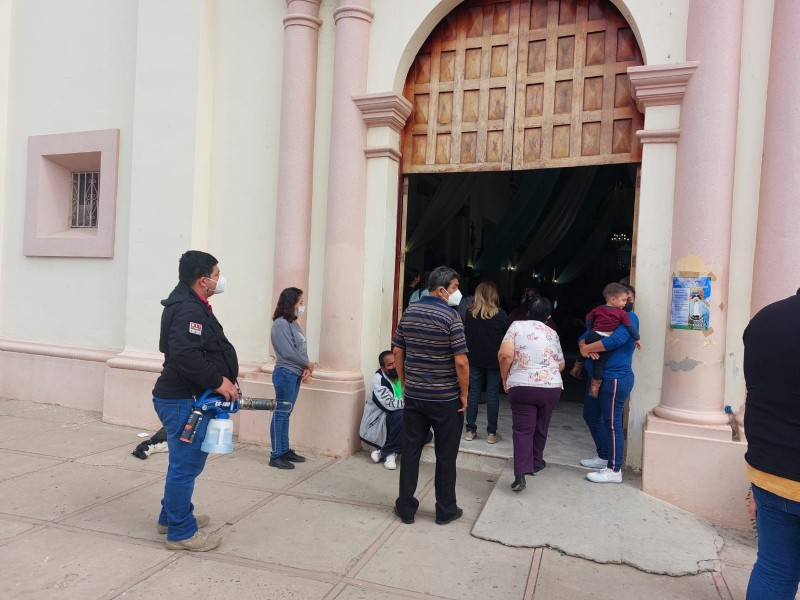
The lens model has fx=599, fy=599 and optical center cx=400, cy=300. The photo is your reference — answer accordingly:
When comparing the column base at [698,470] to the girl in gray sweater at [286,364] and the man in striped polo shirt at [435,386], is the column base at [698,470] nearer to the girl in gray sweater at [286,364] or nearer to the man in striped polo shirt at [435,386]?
the man in striped polo shirt at [435,386]

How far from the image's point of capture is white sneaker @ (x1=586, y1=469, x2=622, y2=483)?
15.8ft

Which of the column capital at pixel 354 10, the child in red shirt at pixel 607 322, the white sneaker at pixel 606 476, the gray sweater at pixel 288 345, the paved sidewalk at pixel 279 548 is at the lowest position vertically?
the paved sidewalk at pixel 279 548

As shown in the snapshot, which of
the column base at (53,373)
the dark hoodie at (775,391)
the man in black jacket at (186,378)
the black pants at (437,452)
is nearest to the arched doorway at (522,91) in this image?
the black pants at (437,452)

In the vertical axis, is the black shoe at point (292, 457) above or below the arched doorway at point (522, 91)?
below

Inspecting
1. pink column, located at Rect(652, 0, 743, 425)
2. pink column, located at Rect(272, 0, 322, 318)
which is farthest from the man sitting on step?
pink column, located at Rect(652, 0, 743, 425)

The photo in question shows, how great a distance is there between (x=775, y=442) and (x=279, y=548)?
2840mm

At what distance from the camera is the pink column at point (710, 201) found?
4.60m

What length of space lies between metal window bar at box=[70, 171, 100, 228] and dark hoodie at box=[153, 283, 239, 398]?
16.3 ft

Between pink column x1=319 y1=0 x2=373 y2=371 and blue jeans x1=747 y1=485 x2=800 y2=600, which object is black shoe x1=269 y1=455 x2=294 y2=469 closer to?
pink column x1=319 y1=0 x2=373 y2=371

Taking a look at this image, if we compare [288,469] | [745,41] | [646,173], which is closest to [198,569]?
[288,469]

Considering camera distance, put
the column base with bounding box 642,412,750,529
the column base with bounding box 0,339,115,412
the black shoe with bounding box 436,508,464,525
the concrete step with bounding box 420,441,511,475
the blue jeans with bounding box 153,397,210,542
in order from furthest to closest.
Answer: the column base with bounding box 0,339,115,412
the concrete step with bounding box 420,441,511,475
the column base with bounding box 642,412,750,529
the black shoe with bounding box 436,508,464,525
the blue jeans with bounding box 153,397,210,542

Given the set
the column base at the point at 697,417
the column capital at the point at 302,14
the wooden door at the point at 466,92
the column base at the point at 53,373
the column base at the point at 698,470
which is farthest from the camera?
the column base at the point at 53,373

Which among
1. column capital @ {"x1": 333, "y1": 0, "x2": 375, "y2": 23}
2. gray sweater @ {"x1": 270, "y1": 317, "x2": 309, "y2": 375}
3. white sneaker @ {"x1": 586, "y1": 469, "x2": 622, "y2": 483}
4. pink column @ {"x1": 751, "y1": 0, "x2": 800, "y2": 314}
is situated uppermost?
column capital @ {"x1": 333, "y1": 0, "x2": 375, "y2": 23}

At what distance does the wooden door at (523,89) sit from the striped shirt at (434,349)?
7.26 ft
